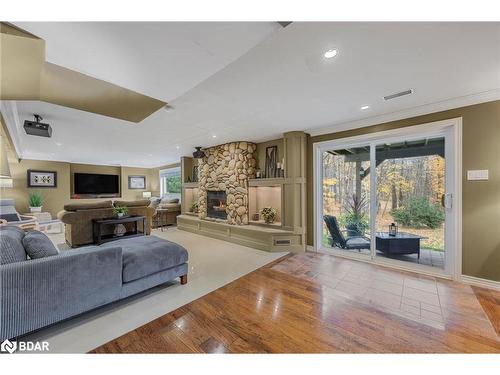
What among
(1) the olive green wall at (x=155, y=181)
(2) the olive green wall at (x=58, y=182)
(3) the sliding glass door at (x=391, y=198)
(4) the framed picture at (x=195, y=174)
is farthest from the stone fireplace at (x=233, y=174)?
(2) the olive green wall at (x=58, y=182)

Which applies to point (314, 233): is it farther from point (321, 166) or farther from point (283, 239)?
point (321, 166)

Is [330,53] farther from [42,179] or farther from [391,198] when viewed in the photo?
[42,179]

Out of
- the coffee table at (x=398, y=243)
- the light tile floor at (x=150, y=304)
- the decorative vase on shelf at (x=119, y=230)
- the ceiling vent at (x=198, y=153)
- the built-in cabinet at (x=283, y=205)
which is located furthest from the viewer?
the ceiling vent at (x=198, y=153)

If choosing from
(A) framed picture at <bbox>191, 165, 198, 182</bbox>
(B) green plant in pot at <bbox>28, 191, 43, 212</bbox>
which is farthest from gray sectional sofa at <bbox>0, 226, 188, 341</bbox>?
(B) green plant in pot at <bbox>28, 191, 43, 212</bbox>

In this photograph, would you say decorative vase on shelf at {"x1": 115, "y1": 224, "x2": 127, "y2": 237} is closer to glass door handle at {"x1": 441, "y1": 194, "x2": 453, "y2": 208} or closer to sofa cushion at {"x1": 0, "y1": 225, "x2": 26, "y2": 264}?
sofa cushion at {"x1": 0, "y1": 225, "x2": 26, "y2": 264}

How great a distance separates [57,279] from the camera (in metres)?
1.64

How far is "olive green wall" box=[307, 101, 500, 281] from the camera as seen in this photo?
2416 millimetres

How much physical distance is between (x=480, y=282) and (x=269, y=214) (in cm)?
319

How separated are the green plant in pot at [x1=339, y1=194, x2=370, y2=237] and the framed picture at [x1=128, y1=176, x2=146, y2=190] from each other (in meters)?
8.65

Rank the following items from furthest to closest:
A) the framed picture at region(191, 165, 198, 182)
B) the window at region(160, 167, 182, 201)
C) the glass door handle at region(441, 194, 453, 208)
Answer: the window at region(160, 167, 182, 201)
the framed picture at region(191, 165, 198, 182)
the glass door handle at region(441, 194, 453, 208)

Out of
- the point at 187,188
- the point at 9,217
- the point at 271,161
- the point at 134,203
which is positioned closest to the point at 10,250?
the point at 134,203

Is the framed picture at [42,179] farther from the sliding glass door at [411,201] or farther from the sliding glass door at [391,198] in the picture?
the sliding glass door at [411,201]

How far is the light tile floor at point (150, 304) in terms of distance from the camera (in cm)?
162

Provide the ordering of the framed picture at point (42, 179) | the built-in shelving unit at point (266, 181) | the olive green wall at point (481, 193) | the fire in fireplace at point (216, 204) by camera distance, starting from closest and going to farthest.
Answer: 1. the olive green wall at point (481, 193)
2. the built-in shelving unit at point (266, 181)
3. the fire in fireplace at point (216, 204)
4. the framed picture at point (42, 179)
